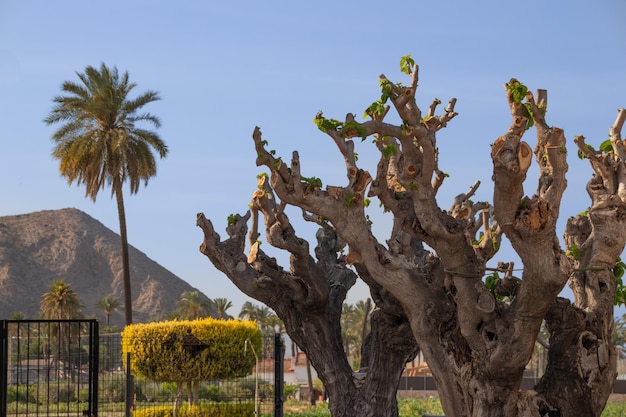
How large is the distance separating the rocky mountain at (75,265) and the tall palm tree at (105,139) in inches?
3542

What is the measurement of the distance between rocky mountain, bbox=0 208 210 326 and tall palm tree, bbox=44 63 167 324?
90.0m

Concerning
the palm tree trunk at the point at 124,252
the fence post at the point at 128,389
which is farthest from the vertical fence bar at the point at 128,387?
the palm tree trunk at the point at 124,252

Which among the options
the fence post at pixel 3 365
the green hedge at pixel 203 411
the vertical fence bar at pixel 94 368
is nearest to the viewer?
the fence post at pixel 3 365

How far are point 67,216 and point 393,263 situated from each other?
145m

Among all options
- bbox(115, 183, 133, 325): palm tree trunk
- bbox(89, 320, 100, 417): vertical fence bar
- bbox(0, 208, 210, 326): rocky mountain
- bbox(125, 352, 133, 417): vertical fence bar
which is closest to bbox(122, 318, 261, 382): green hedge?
bbox(125, 352, 133, 417): vertical fence bar

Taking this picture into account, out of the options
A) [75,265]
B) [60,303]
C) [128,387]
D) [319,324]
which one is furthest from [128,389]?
[75,265]

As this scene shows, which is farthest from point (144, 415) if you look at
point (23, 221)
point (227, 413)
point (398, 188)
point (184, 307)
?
point (23, 221)

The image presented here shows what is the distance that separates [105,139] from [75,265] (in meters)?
113

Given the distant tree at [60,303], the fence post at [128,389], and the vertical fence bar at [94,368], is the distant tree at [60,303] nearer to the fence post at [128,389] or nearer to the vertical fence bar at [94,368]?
the fence post at [128,389]

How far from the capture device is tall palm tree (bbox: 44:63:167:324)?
1278 inches

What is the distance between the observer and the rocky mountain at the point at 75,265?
12744cm

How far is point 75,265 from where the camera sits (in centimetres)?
14188

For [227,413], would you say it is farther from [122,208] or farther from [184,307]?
[184,307]

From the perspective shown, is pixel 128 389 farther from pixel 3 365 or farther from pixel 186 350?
pixel 3 365
